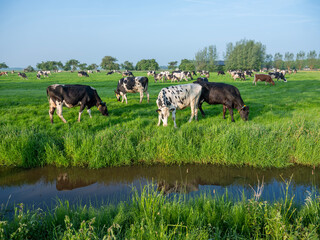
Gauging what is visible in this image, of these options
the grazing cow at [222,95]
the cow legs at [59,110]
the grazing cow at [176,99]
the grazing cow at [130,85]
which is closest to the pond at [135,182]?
the grazing cow at [176,99]

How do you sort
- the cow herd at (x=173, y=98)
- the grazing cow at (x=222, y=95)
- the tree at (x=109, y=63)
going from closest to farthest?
the cow herd at (x=173, y=98) → the grazing cow at (x=222, y=95) → the tree at (x=109, y=63)

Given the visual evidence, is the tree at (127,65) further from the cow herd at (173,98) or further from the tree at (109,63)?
the cow herd at (173,98)

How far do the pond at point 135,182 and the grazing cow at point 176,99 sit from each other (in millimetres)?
2760

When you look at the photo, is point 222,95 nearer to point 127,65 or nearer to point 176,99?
point 176,99

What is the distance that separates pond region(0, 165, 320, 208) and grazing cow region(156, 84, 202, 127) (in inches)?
109

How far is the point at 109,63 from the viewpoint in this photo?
392 feet

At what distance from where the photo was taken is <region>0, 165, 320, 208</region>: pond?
5801mm

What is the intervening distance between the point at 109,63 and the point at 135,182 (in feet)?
392

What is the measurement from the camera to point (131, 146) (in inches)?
309

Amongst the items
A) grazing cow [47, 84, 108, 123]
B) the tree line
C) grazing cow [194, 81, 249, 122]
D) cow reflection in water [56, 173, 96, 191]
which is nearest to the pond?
cow reflection in water [56, 173, 96, 191]

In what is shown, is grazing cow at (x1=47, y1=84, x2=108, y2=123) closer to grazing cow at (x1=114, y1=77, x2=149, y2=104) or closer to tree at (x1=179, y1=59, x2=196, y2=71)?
grazing cow at (x1=114, y1=77, x2=149, y2=104)

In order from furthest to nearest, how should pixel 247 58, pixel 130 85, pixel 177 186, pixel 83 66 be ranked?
pixel 83 66 < pixel 247 58 < pixel 130 85 < pixel 177 186

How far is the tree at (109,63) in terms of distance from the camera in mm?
115012

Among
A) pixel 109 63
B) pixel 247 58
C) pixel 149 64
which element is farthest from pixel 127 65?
pixel 247 58
